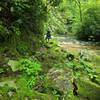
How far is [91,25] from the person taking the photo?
2612 cm

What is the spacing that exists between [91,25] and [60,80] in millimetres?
20086

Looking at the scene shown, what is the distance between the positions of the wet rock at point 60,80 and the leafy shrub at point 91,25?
733 inches

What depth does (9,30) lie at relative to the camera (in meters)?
7.79

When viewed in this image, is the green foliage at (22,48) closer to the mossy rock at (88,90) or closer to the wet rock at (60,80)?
the wet rock at (60,80)

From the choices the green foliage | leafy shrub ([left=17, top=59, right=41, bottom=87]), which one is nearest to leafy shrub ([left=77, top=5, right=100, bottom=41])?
the green foliage

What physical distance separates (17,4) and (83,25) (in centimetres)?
1976

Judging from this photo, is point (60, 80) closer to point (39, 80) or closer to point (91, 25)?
point (39, 80)

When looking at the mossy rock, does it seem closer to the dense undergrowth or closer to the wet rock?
the dense undergrowth

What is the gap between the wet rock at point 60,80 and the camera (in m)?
6.51

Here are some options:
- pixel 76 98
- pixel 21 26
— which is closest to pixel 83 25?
pixel 21 26

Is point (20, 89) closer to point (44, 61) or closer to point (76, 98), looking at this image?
point (76, 98)

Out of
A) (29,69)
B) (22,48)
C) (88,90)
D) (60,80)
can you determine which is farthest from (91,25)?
(60,80)

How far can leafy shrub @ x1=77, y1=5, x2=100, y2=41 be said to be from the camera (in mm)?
25656

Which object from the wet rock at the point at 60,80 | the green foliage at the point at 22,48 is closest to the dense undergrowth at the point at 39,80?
→ the wet rock at the point at 60,80
